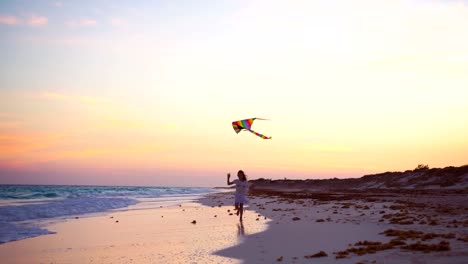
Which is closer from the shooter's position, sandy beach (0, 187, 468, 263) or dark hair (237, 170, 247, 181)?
sandy beach (0, 187, 468, 263)

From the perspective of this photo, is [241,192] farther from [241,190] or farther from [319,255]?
[319,255]

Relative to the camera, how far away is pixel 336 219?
18797 millimetres

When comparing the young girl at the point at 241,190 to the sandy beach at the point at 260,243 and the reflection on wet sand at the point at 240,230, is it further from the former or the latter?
the sandy beach at the point at 260,243

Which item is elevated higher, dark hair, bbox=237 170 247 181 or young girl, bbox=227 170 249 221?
dark hair, bbox=237 170 247 181

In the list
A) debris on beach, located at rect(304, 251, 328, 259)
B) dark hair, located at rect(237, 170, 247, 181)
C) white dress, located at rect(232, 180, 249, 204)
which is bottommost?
debris on beach, located at rect(304, 251, 328, 259)

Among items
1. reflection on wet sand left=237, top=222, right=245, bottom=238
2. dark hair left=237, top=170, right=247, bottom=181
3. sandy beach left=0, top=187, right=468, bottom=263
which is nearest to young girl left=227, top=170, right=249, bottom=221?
dark hair left=237, top=170, right=247, bottom=181

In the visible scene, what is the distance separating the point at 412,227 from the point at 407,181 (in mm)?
58109


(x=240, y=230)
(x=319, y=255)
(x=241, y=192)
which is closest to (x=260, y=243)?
(x=319, y=255)

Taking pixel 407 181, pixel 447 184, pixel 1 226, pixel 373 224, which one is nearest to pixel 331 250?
pixel 373 224

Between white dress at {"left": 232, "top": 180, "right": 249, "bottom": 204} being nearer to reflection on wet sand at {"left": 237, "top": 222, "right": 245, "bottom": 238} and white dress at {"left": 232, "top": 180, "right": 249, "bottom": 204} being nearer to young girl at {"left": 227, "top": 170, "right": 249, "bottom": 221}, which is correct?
young girl at {"left": 227, "top": 170, "right": 249, "bottom": 221}

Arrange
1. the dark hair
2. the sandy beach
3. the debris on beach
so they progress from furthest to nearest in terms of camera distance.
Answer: the dark hair → the debris on beach → the sandy beach

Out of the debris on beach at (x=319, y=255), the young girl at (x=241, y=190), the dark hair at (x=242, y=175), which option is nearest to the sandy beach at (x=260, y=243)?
the debris on beach at (x=319, y=255)

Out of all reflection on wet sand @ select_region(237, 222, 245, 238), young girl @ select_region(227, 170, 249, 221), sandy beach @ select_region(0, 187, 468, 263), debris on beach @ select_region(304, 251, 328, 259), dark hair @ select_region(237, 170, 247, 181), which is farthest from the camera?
dark hair @ select_region(237, 170, 247, 181)

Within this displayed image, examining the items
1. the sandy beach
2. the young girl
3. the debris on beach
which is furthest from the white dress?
the debris on beach
